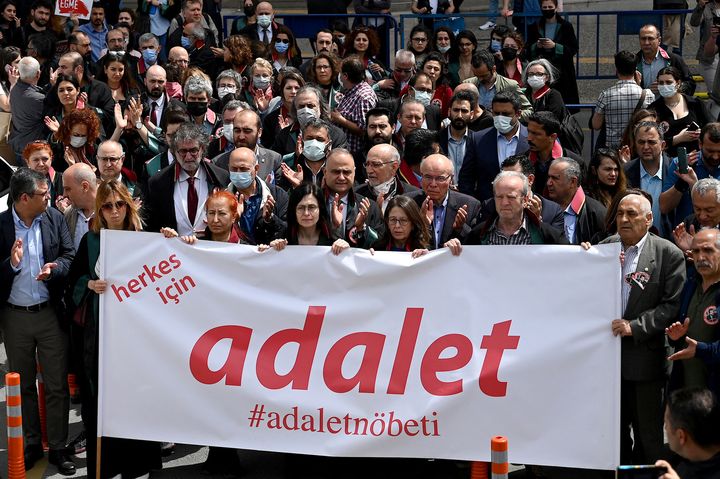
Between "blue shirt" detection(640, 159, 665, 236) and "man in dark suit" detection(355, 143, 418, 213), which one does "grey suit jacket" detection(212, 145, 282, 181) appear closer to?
"man in dark suit" detection(355, 143, 418, 213)

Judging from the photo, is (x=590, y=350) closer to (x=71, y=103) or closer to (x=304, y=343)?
(x=304, y=343)

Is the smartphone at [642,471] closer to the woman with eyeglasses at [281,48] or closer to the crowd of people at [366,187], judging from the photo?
the crowd of people at [366,187]

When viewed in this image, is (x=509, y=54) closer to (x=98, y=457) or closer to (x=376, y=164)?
(x=376, y=164)

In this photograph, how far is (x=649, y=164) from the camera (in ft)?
34.3

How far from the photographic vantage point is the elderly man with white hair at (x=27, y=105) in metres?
13.5

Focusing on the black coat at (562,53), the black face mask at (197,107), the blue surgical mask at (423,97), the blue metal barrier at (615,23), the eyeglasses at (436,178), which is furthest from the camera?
the blue metal barrier at (615,23)

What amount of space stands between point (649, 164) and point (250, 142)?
3.36m

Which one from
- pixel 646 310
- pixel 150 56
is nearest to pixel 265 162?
pixel 646 310

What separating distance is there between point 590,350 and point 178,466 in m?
3.20

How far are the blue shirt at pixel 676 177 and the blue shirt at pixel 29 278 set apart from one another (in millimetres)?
4997

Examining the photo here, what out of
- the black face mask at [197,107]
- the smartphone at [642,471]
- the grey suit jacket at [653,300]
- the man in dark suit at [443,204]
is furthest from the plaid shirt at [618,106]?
the smartphone at [642,471]

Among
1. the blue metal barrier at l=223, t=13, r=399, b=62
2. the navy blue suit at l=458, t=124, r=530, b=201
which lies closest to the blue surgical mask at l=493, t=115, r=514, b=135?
the navy blue suit at l=458, t=124, r=530, b=201

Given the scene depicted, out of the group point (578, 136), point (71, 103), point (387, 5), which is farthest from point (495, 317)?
point (387, 5)

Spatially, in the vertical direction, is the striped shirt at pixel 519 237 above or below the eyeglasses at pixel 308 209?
below
